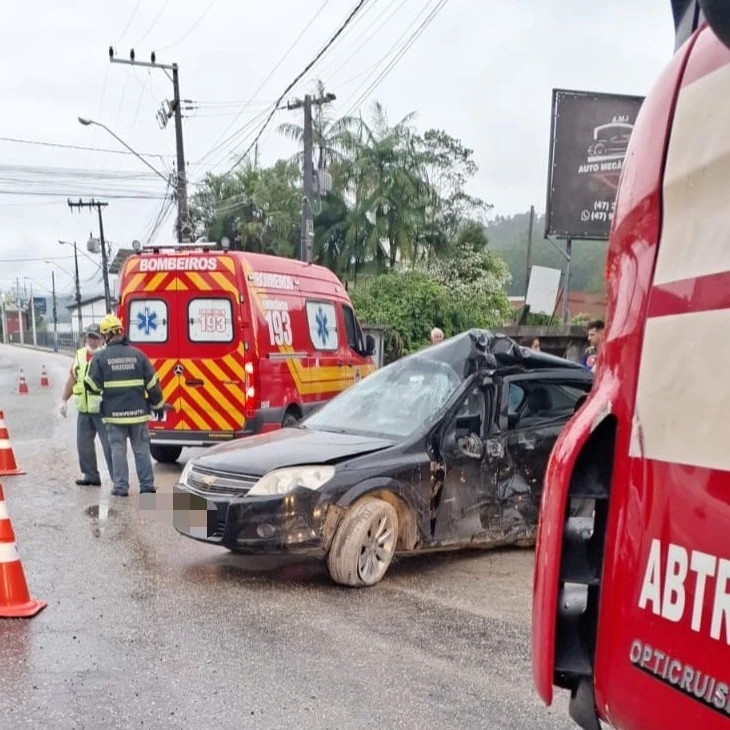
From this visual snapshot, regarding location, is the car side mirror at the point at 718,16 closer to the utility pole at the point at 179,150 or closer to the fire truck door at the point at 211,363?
the fire truck door at the point at 211,363

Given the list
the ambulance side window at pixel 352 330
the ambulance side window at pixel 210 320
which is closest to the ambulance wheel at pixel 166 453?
the ambulance side window at pixel 210 320

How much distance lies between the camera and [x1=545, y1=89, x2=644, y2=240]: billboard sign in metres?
18.2

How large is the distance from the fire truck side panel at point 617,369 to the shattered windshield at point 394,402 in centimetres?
382

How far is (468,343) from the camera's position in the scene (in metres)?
6.12

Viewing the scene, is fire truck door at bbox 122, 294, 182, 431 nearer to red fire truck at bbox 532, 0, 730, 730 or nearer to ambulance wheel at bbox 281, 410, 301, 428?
ambulance wheel at bbox 281, 410, 301, 428

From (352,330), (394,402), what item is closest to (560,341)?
(352,330)

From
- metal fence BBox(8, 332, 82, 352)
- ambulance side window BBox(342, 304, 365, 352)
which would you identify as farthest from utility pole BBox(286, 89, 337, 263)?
metal fence BBox(8, 332, 82, 352)

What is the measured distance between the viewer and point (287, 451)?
222 inches

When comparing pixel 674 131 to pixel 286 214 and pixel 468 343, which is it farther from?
pixel 286 214

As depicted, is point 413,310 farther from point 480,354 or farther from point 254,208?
point 480,354

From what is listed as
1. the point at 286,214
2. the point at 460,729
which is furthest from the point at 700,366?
the point at 286,214

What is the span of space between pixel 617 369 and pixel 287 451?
393cm

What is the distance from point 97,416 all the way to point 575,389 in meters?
4.95

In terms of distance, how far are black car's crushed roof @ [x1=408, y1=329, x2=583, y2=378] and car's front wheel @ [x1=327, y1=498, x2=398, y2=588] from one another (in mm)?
1198
